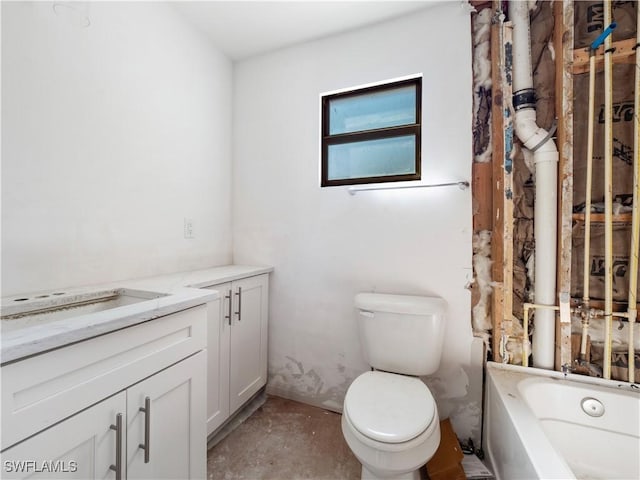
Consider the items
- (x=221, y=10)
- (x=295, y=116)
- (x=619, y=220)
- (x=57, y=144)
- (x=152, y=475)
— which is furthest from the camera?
(x=295, y=116)

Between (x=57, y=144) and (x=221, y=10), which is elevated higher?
(x=221, y=10)

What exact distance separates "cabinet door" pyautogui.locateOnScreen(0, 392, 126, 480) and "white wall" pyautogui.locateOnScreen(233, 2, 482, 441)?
119cm

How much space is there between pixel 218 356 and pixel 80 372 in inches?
32.2

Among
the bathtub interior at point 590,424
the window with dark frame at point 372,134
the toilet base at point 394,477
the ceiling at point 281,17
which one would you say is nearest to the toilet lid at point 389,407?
the toilet base at point 394,477

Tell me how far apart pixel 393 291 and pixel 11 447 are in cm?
150

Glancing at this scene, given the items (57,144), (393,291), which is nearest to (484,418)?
(393,291)

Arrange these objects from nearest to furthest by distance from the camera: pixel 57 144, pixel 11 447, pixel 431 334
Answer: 1. pixel 11 447
2. pixel 57 144
3. pixel 431 334

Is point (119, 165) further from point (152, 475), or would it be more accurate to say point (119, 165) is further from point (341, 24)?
point (341, 24)

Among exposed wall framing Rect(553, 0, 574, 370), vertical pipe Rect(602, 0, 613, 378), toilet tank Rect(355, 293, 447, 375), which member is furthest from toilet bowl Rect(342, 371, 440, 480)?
vertical pipe Rect(602, 0, 613, 378)

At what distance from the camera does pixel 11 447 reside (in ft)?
1.90

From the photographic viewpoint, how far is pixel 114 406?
762 mm

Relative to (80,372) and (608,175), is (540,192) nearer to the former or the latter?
(608,175)

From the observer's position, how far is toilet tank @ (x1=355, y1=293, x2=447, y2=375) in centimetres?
137

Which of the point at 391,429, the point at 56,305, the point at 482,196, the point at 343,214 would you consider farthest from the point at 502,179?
the point at 56,305
